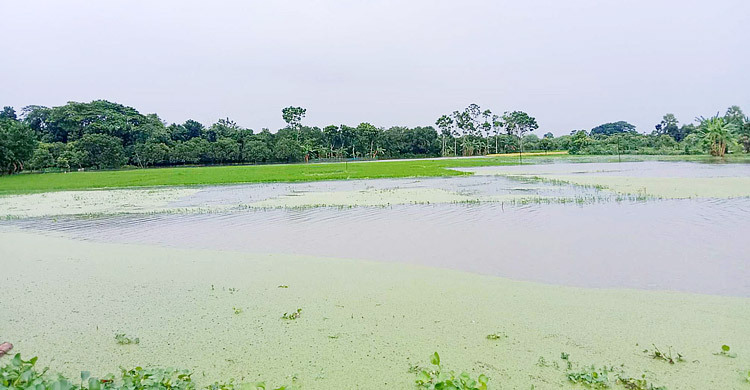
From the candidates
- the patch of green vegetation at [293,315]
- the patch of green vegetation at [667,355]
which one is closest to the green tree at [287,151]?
the patch of green vegetation at [293,315]

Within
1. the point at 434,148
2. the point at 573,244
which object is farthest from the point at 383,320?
the point at 434,148

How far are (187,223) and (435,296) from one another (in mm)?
9400

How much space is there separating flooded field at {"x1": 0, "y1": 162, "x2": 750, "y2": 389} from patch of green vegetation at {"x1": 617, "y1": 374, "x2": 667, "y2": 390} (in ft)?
0.36

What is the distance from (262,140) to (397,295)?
64.7m

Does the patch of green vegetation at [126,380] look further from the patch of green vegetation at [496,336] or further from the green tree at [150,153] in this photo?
the green tree at [150,153]

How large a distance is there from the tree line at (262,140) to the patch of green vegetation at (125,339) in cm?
4949

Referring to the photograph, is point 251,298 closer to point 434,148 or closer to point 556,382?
point 556,382

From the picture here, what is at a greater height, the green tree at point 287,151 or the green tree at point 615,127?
the green tree at point 615,127

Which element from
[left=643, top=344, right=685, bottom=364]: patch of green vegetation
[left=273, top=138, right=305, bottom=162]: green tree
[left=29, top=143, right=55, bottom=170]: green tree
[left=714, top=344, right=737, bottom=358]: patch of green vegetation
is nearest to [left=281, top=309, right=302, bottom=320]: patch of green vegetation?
[left=643, top=344, right=685, bottom=364]: patch of green vegetation

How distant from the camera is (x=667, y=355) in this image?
3.62 metres

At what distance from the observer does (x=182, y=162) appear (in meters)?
62.0

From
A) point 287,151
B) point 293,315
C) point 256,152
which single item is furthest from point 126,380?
point 287,151

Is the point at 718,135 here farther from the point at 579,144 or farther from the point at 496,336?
the point at 496,336

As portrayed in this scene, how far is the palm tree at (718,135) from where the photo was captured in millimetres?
50375
